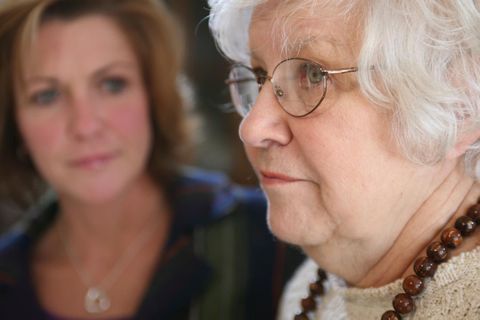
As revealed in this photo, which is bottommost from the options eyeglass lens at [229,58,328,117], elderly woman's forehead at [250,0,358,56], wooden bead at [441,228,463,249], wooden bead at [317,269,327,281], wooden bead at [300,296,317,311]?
wooden bead at [300,296,317,311]

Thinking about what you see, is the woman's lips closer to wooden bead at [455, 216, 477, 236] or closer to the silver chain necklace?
the silver chain necklace

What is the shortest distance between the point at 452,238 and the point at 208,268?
3.19 feet

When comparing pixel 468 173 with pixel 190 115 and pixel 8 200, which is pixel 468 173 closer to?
pixel 190 115

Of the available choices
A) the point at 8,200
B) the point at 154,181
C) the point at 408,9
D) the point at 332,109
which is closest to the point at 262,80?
the point at 332,109

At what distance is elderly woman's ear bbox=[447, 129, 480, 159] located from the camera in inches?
37.7

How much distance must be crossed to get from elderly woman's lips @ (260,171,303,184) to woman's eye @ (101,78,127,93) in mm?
884

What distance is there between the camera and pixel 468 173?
1007 millimetres

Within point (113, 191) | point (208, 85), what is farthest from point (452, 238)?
point (208, 85)

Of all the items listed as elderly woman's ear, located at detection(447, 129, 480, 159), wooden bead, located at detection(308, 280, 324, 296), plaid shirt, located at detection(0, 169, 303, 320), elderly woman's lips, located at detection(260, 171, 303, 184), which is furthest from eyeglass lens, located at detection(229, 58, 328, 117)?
plaid shirt, located at detection(0, 169, 303, 320)

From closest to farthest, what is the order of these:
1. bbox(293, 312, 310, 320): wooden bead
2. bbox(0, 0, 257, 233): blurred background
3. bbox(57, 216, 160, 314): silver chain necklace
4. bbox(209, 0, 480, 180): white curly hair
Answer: bbox(209, 0, 480, 180): white curly hair → bbox(293, 312, 310, 320): wooden bead → bbox(57, 216, 160, 314): silver chain necklace → bbox(0, 0, 257, 233): blurred background

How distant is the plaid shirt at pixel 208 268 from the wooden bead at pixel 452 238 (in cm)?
85

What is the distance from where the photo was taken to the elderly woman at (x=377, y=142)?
0.92m

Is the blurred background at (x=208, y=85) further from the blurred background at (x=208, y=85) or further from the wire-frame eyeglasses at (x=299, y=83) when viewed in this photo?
the wire-frame eyeglasses at (x=299, y=83)

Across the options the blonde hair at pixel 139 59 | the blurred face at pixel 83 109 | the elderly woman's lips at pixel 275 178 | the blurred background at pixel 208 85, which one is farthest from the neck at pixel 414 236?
the blurred background at pixel 208 85
